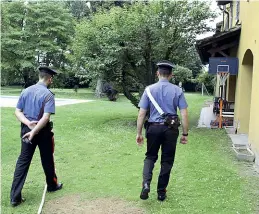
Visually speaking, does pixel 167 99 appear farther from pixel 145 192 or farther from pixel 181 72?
pixel 181 72

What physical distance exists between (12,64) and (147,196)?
108 feet

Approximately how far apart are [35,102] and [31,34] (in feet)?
105

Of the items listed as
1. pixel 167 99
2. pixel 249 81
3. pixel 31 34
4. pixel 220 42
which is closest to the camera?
pixel 167 99

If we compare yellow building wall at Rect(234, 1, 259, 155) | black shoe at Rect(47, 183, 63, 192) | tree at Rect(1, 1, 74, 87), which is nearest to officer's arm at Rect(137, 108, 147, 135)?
black shoe at Rect(47, 183, 63, 192)

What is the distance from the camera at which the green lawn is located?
4969mm

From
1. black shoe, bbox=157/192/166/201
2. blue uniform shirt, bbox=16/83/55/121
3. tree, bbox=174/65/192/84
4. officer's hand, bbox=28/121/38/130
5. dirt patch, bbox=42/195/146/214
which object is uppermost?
tree, bbox=174/65/192/84

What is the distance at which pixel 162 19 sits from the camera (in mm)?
12344

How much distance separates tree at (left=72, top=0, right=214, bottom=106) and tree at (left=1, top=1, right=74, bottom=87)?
22981 mm

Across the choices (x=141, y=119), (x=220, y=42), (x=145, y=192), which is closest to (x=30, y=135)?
(x=141, y=119)

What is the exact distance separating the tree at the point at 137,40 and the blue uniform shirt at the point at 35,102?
272 inches

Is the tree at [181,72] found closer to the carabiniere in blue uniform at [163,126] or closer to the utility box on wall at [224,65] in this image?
the utility box on wall at [224,65]

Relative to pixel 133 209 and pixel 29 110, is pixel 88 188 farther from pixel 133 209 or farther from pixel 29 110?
pixel 29 110

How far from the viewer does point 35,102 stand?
198 inches

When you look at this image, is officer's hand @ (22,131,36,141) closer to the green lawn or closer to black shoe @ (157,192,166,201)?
the green lawn
